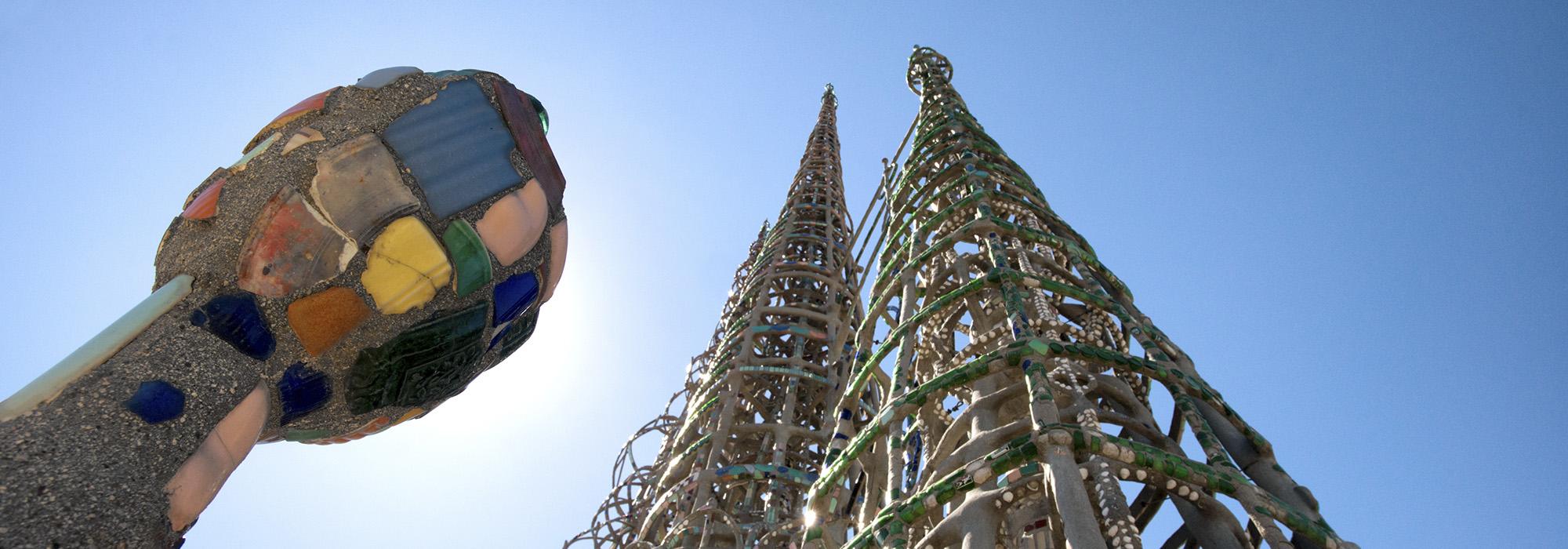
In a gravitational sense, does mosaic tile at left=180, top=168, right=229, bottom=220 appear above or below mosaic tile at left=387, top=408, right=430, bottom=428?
above

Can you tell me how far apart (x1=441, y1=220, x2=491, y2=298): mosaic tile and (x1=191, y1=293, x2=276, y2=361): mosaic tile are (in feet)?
2.44

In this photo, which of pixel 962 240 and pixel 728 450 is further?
pixel 728 450

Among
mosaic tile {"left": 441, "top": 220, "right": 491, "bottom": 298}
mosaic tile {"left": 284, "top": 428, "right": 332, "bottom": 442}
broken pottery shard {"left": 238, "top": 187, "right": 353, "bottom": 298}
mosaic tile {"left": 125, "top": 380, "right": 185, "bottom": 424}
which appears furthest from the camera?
mosaic tile {"left": 441, "top": 220, "right": 491, "bottom": 298}

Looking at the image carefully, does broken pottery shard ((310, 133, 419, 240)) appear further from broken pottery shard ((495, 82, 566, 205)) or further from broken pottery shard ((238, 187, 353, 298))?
broken pottery shard ((495, 82, 566, 205))

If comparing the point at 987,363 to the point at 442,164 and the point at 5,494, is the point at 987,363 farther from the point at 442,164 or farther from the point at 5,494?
the point at 5,494

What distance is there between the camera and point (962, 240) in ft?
21.7

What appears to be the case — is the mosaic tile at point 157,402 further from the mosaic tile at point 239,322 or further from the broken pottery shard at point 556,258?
the broken pottery shard at point 556,258

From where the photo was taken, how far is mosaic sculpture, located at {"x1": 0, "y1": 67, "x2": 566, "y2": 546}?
3.08 metres

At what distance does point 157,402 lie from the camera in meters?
3.30

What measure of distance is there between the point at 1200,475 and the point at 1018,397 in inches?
44.9

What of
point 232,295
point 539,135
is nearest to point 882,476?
point 539,135

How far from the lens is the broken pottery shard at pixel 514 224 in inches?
171

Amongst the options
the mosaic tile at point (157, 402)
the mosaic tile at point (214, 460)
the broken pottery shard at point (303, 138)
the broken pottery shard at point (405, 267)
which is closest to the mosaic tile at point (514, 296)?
the broken pottery shard at point (405, 267)

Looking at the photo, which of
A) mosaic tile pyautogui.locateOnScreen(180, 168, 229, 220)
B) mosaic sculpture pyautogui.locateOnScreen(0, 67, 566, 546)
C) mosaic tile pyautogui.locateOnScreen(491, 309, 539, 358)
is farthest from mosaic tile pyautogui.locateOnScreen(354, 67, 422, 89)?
mosaic tile pyautogui.locateOnScreen(491, 309, 539, 358)
